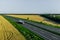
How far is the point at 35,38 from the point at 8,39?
12627mm

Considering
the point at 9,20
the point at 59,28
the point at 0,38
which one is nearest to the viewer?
the point at 0,38

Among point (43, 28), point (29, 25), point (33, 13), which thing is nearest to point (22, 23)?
point (29, 25)

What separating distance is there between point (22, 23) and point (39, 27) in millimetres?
3082

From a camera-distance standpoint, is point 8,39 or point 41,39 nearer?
point 8,39

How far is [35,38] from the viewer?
20.7 m

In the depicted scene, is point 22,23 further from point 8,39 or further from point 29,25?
point 8,39

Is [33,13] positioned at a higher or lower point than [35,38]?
higher

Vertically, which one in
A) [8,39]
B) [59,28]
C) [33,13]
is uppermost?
[33,13]

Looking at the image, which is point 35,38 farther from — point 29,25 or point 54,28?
point 29,25

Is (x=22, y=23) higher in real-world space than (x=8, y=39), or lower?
lower

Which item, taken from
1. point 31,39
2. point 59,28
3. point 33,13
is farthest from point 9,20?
point 33,13

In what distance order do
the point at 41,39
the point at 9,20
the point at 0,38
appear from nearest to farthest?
1. the point at 0,38
2. the point at 41,39
3. the point at 9,20

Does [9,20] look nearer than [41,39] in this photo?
No

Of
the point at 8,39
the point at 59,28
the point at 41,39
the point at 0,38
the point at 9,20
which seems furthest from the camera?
the point at 59,28
